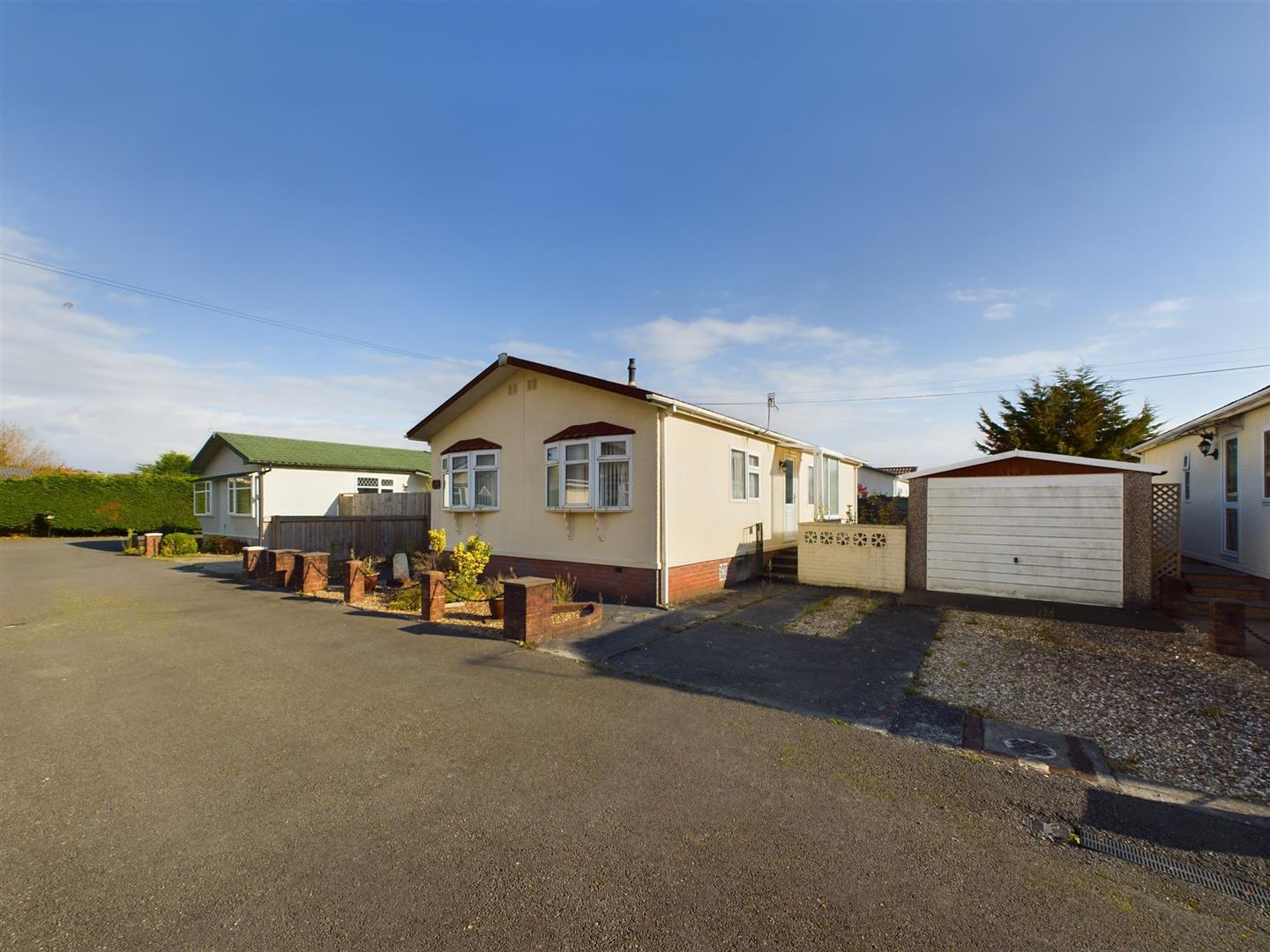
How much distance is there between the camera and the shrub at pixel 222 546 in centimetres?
2219

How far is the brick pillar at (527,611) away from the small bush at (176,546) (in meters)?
19.5

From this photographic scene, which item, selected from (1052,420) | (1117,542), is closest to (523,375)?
(1117,542)

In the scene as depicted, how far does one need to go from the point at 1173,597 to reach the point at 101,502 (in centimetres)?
4015

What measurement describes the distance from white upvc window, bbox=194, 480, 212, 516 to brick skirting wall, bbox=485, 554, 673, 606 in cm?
2059

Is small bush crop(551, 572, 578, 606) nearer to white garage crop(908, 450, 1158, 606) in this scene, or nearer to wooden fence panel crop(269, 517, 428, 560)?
white garage crop(908, 450, 1158, 606)

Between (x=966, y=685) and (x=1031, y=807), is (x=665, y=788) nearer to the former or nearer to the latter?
(x=1031, y=807)

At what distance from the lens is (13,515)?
A: 2681 cm

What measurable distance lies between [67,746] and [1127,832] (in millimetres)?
7542

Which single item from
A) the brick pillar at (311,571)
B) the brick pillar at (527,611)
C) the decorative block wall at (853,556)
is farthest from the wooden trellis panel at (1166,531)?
the brick pillar at (311,571)

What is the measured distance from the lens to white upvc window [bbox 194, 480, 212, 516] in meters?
25.0

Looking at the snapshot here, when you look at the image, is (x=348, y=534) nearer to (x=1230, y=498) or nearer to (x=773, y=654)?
(x=773, y=654)

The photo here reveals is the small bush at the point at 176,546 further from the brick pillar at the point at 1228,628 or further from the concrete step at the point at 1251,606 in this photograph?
the concrete step at the point at 1251,606

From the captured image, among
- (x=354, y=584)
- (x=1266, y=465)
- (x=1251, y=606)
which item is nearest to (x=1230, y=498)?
(x=1266, y=465)

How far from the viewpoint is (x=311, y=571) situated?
472 inches
